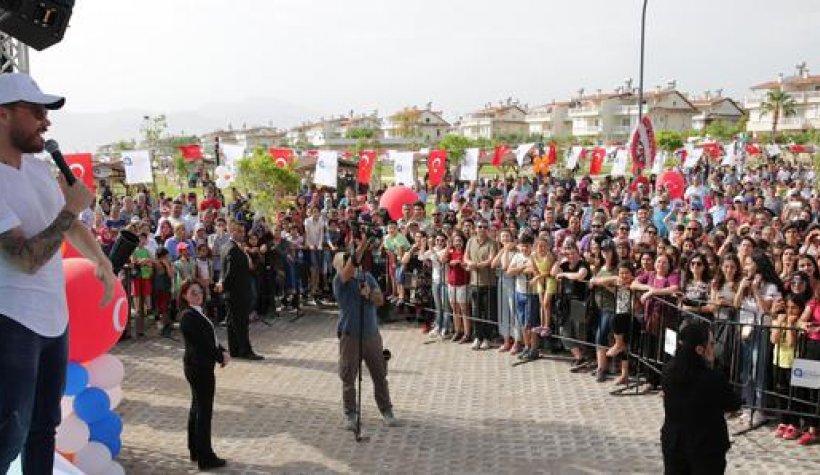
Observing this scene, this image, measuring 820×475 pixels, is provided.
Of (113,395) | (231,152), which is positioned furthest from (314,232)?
(231,152)

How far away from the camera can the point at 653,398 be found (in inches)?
Answer: 339

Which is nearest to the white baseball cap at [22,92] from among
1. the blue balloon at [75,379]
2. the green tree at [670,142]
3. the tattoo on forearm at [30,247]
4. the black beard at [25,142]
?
the black beard at [25,142]

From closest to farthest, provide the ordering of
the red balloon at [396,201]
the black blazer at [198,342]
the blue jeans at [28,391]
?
1. the blue jeans at [28,391]
2. the black blazer at [198,342]
3. the red balloon at [396,201]

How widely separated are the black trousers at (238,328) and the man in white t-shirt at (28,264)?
23.8 feet

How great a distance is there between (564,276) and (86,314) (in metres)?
6.11

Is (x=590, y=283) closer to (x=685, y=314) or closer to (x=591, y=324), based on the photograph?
(x=591, y=324)

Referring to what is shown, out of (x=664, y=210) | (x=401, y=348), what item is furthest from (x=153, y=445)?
(x=664, y=210)

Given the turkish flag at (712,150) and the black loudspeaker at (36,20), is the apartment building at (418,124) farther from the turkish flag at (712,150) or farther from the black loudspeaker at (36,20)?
the black loudspeaker at (36,20)

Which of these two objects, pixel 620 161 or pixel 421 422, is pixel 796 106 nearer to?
pixel 620 161

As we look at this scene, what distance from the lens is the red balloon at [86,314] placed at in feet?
18.7

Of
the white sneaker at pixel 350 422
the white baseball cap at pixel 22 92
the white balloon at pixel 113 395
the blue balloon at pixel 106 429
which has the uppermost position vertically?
the white baseball cap at pixel 22 92

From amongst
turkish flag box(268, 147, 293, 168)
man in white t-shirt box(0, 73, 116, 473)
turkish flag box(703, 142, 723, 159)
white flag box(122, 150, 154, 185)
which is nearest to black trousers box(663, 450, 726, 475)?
man in white t-shirt box(0, 73, 116, 473)

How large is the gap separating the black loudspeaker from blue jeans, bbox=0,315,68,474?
3478 millimetres

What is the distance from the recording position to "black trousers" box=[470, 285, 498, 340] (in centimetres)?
1123
